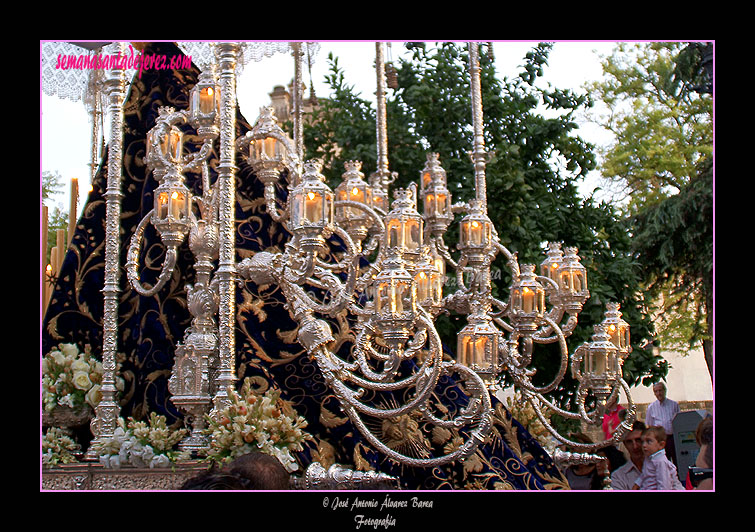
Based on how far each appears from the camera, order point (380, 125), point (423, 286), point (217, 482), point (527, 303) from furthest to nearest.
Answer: point (380, 125)
point (527, 303)
point (423, 286)
point (217, 482)

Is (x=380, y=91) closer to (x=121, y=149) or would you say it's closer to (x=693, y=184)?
(x=121, y=149)

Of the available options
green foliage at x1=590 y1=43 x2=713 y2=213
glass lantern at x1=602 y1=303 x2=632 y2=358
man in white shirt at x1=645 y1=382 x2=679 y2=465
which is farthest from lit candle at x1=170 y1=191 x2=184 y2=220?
green foliage at x1=590 y1=43 x2=713 y2=213

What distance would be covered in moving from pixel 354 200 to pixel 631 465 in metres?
3.41

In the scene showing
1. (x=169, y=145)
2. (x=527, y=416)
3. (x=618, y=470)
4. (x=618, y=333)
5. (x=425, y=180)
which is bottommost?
(x=618, y=470)

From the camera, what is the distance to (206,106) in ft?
21.1

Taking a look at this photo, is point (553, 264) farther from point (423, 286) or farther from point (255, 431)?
point (255, 431)

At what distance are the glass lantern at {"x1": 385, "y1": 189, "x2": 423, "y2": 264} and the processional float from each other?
0.01m

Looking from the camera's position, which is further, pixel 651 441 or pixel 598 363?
pixel 651 441

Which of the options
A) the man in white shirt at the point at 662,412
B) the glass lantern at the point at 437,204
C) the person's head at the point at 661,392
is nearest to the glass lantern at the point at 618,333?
the glass lantern at the point at 437,204

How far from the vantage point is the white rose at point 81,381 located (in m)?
6.88

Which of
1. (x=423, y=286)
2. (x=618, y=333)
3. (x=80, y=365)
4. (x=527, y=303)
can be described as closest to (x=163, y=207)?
(x=80, y=365)

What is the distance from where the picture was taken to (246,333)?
6648 mm

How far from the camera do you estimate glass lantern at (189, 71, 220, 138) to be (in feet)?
21.1

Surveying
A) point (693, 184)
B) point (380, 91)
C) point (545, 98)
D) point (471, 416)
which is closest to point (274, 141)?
point (471, 416)
